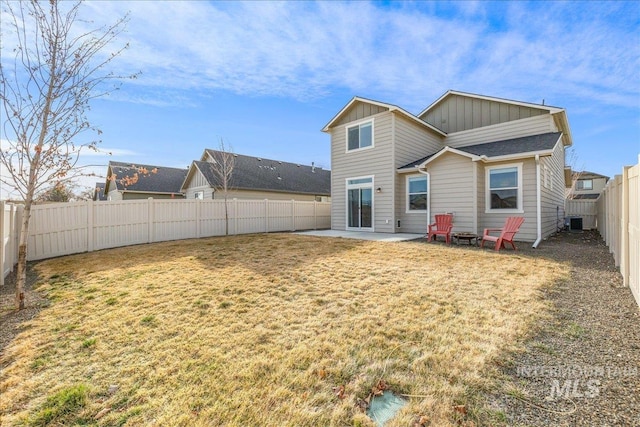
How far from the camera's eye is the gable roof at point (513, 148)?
9.22 m

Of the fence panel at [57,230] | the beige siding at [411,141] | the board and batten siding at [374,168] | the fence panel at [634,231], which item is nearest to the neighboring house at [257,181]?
the board and batten siding at [374,168]

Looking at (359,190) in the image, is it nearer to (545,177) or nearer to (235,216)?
(235,216)

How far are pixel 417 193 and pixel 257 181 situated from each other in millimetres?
13166

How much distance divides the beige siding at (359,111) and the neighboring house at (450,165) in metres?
0.05

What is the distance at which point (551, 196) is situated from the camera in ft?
37.8

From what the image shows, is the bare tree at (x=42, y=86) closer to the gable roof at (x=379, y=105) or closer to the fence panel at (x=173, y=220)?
the fence panel at (x=173, y=220)

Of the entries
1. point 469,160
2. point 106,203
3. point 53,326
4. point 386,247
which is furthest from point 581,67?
point 106,203

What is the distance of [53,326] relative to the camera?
12.0 ft

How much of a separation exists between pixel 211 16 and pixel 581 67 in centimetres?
1290

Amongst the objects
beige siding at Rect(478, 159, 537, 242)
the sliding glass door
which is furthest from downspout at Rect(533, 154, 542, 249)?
the sliding glass door

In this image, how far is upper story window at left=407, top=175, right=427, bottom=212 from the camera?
1160 centimetres

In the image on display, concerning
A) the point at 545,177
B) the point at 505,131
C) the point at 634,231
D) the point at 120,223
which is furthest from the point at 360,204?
the point at 634,231

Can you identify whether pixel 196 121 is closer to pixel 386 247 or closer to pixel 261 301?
pixel 386 247

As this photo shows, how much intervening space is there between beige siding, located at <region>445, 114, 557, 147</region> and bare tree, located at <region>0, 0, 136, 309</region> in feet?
43.5
